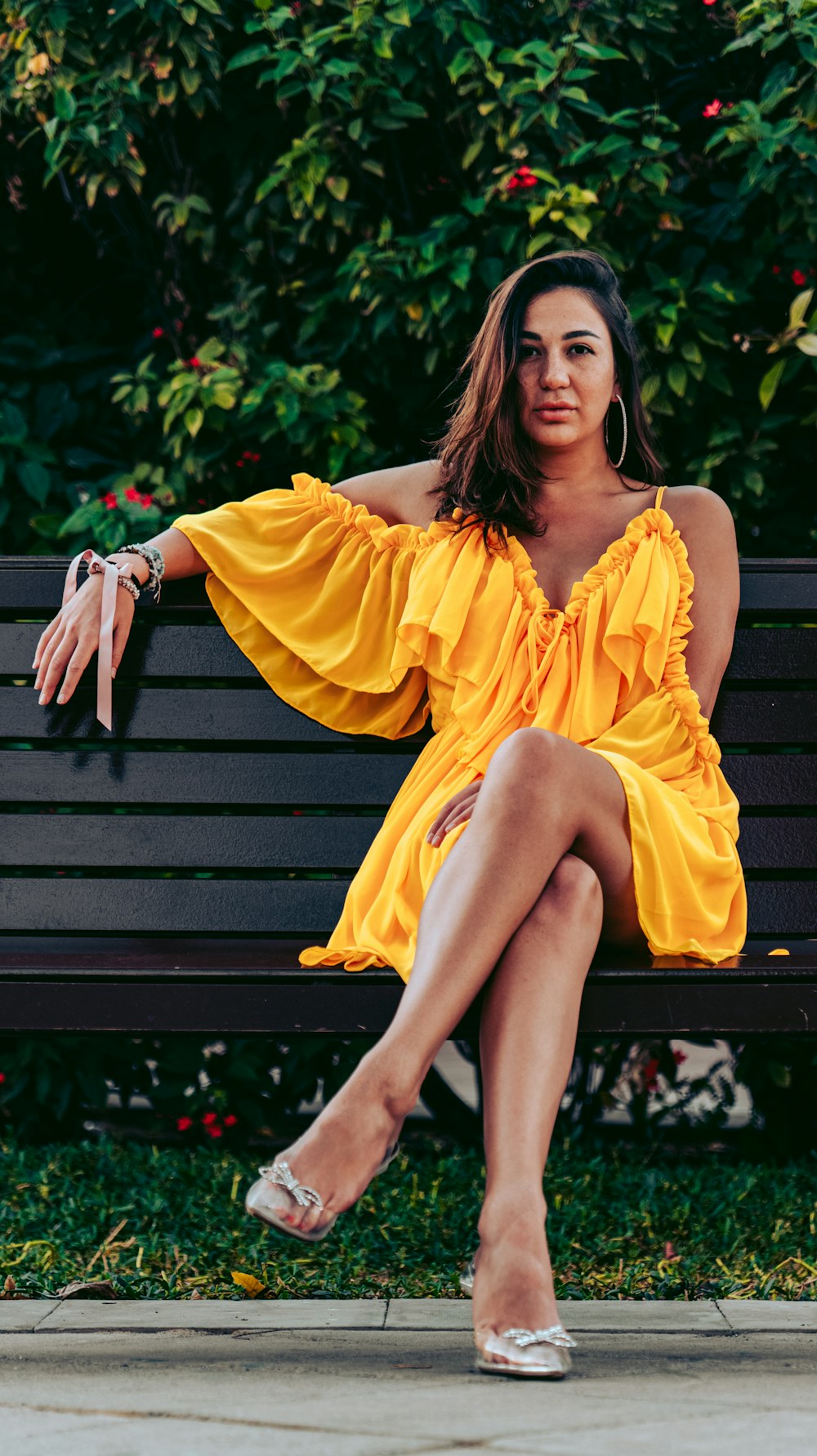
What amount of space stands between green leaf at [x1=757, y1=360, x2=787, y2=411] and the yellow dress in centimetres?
52

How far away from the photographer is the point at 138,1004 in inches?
86.2

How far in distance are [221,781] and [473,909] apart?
0.88 m

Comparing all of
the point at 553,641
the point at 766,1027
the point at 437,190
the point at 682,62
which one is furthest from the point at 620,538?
the point at 682,62

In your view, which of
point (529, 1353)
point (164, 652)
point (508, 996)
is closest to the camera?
point (529, 1353)

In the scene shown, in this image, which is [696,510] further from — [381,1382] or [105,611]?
[381,1382]

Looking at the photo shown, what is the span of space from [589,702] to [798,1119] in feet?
4.43

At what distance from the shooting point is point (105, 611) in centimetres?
267

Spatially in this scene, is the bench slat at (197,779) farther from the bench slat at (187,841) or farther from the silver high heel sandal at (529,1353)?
the silver high heel sandal at (529,1353)

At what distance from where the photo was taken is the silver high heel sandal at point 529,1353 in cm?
178

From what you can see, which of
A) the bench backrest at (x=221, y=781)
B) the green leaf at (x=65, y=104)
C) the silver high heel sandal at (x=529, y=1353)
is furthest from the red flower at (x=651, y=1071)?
the green leaf at (x=65, y=104)

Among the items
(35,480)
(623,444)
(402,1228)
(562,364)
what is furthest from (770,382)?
(402,1228)

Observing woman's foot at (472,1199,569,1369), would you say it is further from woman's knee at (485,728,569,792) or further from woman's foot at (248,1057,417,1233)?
woman's knee at (485,728,569,792)

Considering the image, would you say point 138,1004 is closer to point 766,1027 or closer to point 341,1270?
point 341,1270

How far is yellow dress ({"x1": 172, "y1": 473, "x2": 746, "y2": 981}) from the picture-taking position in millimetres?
2365
